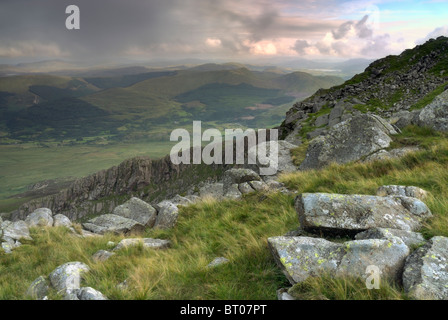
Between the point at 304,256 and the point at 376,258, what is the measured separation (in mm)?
1332

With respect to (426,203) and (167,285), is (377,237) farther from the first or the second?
(167,285)

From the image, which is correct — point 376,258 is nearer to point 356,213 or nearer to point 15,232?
point 356,213

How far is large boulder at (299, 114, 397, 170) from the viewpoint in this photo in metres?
17.1

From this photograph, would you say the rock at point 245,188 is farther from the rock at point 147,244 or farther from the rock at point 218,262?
the rock at point 218,262

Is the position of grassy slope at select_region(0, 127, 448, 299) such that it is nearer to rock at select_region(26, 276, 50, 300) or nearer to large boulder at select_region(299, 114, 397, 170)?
rock at select_region(26, 276, 50, 300)

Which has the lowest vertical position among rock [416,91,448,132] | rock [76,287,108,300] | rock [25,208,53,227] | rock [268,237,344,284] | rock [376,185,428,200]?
rock [25,208,53,227]

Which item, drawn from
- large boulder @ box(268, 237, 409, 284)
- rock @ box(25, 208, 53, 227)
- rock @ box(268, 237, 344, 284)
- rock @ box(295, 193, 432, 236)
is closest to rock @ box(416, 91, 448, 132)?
rock @ box(295, 193, 432, 236)

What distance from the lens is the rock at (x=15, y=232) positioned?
14.4 m

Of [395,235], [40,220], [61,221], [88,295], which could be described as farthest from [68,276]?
[61,221]

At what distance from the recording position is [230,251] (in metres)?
8.10

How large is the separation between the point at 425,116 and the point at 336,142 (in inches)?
246

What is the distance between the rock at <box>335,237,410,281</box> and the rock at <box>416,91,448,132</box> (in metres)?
16.3

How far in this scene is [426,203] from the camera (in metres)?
7.70
